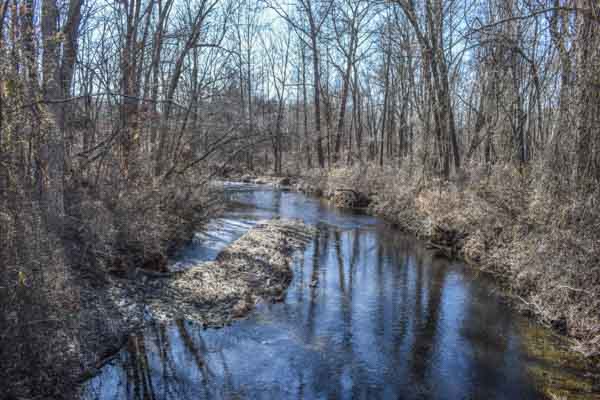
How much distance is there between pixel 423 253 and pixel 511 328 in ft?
17.7

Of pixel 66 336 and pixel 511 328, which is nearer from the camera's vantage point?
pixel 66 336

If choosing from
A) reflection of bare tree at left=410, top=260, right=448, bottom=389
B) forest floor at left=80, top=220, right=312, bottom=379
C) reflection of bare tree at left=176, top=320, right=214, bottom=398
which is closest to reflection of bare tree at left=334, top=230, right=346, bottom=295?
forest floor at left=80, top=220, right=312, bottom=379

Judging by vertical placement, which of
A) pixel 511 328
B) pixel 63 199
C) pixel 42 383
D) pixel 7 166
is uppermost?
pixel 7 166

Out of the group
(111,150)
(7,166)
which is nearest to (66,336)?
(7,166)

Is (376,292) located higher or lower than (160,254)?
lower

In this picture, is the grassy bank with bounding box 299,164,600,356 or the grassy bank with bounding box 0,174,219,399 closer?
the grassy bank with bounding box 0,174,219,399

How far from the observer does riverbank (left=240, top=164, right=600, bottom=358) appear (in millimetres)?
6961

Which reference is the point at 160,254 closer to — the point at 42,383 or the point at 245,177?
the point at 42,383

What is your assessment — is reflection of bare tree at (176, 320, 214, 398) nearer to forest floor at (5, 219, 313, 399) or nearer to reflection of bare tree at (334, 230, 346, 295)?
forest floor at (5, 219, 313, 399)

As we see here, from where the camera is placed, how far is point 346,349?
272 inches

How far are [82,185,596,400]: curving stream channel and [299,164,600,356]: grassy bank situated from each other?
0.73m

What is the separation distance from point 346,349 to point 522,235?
524cm

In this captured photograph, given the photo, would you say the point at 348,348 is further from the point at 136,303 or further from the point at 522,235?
the point at 522,235

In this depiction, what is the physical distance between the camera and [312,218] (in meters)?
18.7
